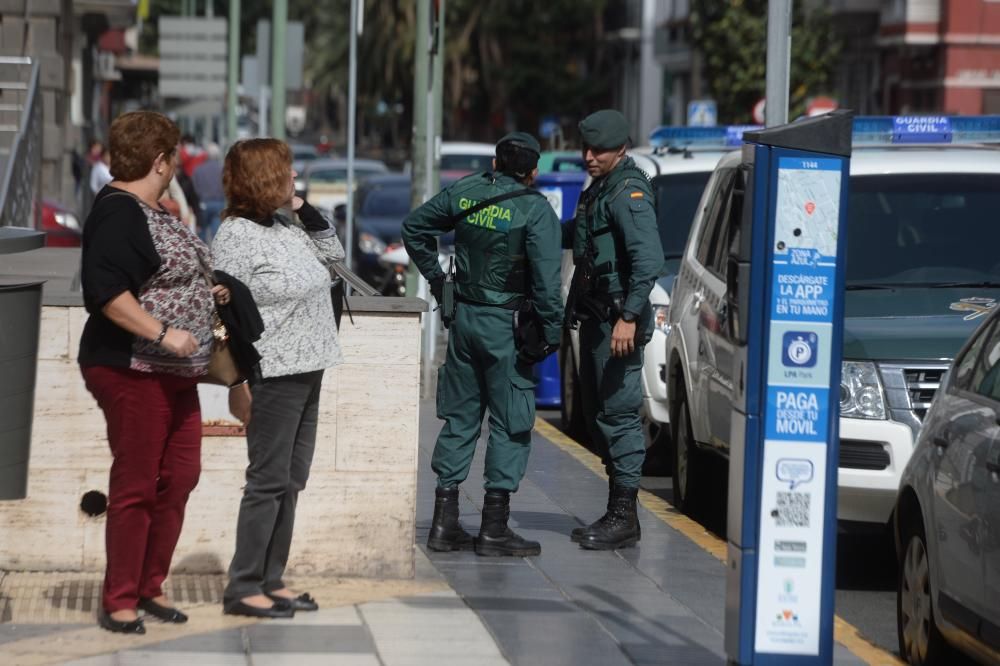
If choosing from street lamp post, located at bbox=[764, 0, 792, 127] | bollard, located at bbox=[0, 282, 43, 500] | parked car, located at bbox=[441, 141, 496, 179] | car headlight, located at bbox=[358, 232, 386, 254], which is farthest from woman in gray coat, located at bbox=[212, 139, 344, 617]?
parked car, located at bbox=[441, 141, 496, 179]

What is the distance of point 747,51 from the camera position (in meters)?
38.0

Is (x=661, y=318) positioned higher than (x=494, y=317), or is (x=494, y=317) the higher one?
(x=494, y=317)

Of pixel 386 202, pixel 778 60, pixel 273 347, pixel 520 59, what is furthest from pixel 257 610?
pixel 520 59

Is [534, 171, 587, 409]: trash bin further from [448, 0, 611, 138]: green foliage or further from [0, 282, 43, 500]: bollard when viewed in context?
[448, 0, 611, 138]: green foliage

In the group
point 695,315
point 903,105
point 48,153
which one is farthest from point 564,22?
point 695,315

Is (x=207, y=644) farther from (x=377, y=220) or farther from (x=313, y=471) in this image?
(x=377, y=220)

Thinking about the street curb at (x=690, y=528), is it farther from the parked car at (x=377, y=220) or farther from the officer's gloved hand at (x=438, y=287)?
the parked car at (x=377, y=220)

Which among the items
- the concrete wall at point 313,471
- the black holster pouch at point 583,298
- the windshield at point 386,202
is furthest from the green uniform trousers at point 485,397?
the windshield at point 386,202

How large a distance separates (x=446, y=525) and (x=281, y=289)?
2064 millimetres

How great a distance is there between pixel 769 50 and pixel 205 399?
3694 mm

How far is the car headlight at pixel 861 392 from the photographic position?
834 centimetres

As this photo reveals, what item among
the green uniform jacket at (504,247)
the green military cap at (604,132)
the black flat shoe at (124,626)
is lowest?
the black flat shoe at (124,626)

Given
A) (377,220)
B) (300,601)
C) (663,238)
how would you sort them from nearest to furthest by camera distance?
(300,601) → (663,238) → (377,220)

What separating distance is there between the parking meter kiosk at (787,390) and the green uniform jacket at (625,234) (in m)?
2.74
